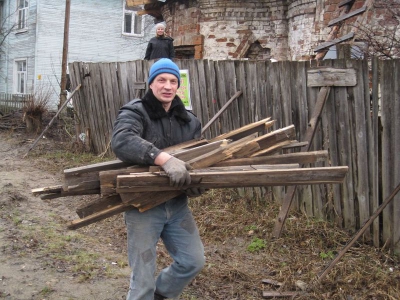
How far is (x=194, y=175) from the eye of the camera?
8.84 feet

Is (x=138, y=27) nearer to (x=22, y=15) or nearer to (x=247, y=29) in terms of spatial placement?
(x=22, y=15)

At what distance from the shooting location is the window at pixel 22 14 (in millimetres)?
20688

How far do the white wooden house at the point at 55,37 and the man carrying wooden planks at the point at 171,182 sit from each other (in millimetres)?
17159

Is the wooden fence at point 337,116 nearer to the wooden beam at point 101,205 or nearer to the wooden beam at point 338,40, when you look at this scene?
the wooden beam at point 338,40

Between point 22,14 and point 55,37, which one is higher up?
point 22,14

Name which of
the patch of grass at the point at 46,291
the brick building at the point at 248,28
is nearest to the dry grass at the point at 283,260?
the patch of grass at the point at 46,291

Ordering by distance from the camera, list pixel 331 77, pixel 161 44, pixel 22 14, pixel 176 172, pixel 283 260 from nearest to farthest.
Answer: pixel 176 172
pixel 283 260
pixel 331 77
pixel 161 44
pixel 22 14

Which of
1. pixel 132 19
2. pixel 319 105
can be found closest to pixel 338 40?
pixel 319 105

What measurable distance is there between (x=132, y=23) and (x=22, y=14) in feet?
16.8

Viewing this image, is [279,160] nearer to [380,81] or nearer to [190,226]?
[190,226]

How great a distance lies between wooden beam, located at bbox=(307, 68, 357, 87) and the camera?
4.64m

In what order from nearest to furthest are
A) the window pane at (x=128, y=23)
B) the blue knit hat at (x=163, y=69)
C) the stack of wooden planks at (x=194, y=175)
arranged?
the stack of wooden planks at (x=194, y=175), the blue knit hat at (x=163, y=69), the window pane at (x=128, y=23)

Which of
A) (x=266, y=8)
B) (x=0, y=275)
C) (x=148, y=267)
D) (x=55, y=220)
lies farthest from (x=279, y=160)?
(x=266, y=8)

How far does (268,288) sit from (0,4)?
23437 mm
